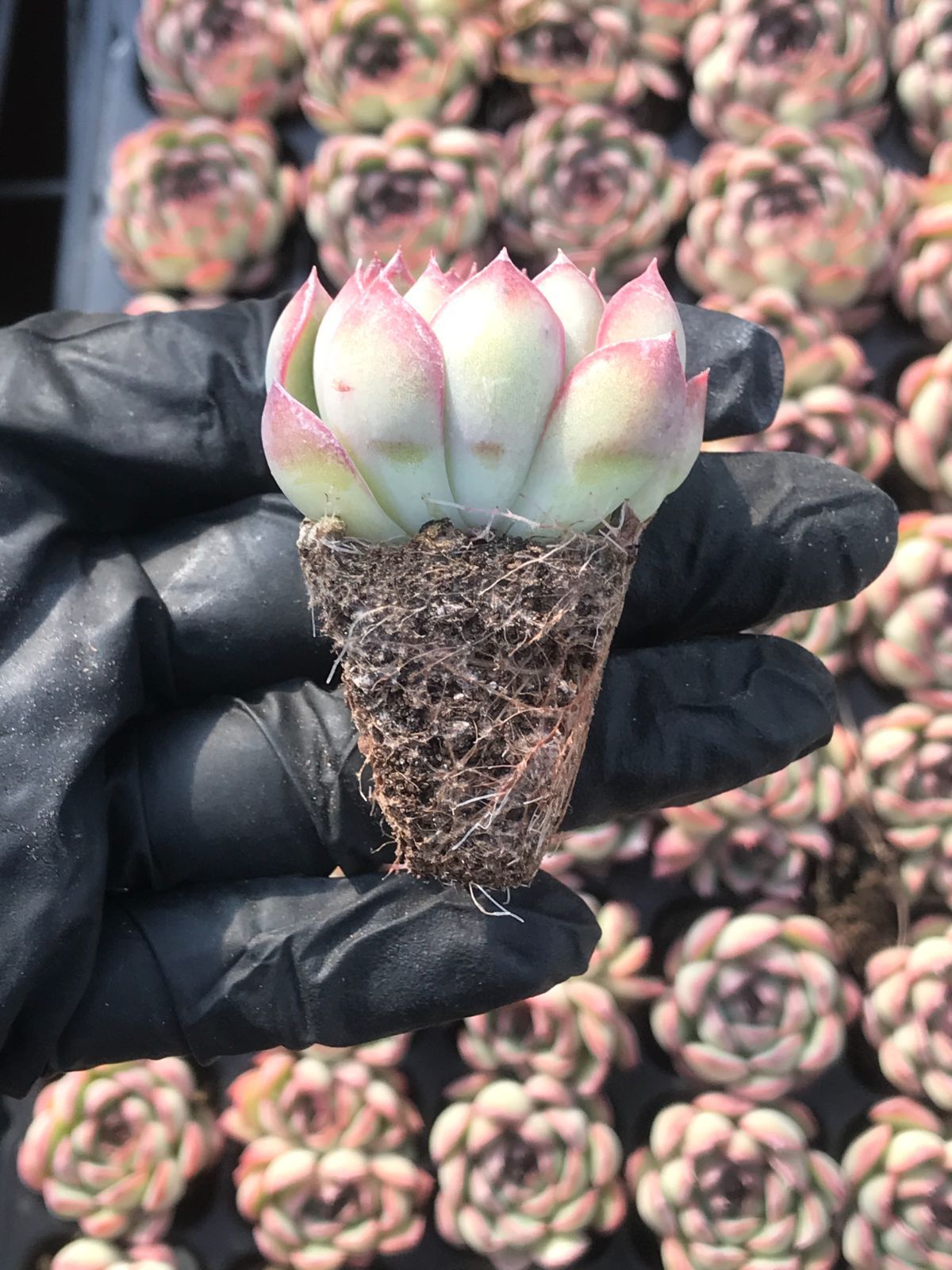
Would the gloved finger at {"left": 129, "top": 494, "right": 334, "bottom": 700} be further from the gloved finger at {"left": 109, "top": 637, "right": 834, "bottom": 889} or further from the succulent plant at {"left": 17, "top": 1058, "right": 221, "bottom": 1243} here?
the succulent plant at {"left": 17, "top": 1058, "right": 221, "bottom": 1243}

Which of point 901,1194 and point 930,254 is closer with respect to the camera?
point 901,1194

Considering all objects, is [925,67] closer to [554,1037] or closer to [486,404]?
[486,404]

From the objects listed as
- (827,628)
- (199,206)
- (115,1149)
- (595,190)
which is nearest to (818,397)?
(827,628)

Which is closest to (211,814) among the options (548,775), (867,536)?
(548,775)

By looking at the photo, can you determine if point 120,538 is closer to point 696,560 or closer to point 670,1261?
point 696,560

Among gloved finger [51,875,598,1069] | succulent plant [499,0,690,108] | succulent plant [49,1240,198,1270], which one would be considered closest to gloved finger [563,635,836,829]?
gloved finger [51,875,598,1069]

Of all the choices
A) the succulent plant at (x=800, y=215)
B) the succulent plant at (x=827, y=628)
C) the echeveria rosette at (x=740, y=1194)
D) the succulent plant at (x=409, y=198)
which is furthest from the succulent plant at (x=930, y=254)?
the echeveria rosette at (x=740, y=1194)

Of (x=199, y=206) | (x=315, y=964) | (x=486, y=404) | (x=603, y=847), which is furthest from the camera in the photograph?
(x=199, y=206)
